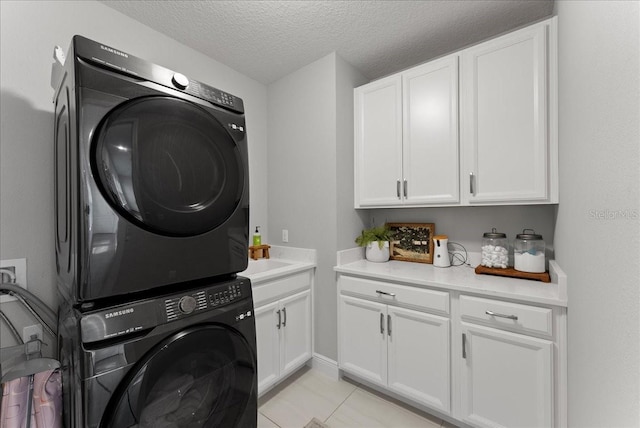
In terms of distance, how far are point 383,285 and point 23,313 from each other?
193 centimetres

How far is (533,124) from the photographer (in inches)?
59.0

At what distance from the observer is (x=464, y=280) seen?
1585 millimetres

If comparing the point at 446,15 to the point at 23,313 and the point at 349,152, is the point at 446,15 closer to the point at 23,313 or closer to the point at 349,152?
the point at 349,152

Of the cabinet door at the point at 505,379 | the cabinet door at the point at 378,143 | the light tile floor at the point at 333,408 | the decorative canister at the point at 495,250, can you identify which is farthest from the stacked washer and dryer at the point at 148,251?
the decorative canister at the point at 495,250

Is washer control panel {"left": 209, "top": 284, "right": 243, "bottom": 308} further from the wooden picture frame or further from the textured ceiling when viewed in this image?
the textured ceiling

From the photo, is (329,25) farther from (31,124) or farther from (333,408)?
(333,408)

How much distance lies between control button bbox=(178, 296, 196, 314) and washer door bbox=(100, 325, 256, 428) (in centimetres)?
7

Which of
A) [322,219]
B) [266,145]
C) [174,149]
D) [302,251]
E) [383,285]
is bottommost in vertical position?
[383,285]

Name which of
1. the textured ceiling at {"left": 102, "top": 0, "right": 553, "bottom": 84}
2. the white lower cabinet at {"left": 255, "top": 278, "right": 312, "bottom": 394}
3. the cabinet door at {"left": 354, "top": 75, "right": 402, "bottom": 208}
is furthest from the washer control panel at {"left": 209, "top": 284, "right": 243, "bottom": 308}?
the textured ceiling at {"left": 102, "top": 0, "right": 553, "bottom": 84}

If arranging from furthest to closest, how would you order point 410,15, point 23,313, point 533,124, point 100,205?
point 410,15, point 533,124, point 23,313, point 100,205

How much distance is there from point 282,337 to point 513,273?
159cm

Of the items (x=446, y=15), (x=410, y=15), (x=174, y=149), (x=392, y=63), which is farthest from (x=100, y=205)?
(x=392, y=63)

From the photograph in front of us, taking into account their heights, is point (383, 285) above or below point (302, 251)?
below

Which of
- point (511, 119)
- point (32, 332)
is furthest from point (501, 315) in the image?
point (32, 332)
